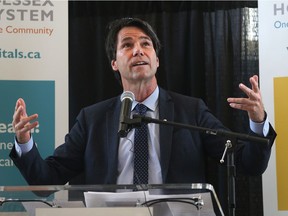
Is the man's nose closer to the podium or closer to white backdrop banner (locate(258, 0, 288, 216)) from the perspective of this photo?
white backdrop banner (locate(258, 0, 288, 216))

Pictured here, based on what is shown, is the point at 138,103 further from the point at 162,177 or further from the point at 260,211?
the point at 260,211

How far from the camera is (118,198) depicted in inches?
83.0

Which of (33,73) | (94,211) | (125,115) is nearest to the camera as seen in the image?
(94,211)

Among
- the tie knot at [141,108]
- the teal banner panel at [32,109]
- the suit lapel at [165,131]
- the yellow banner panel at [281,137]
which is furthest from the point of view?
the teal banner panel at [32,109]

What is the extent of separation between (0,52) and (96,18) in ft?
2.80

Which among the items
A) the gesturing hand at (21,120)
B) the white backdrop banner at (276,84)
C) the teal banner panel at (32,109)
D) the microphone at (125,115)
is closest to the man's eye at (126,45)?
the teal banner panel at (32,109)

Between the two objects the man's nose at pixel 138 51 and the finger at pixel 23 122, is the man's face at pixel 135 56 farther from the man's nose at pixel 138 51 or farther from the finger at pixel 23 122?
the finger at pixel 23 122

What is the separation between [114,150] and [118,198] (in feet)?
4.42

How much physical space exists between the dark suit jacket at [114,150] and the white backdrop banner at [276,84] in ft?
1.44

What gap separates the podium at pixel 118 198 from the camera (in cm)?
211

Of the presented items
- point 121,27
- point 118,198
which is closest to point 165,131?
point 121,27

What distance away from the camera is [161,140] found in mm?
3473

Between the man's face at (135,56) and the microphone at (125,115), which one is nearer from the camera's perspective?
the microphone at (125,115)

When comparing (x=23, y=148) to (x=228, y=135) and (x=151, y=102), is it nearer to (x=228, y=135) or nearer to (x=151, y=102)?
(x=151, y=102)
